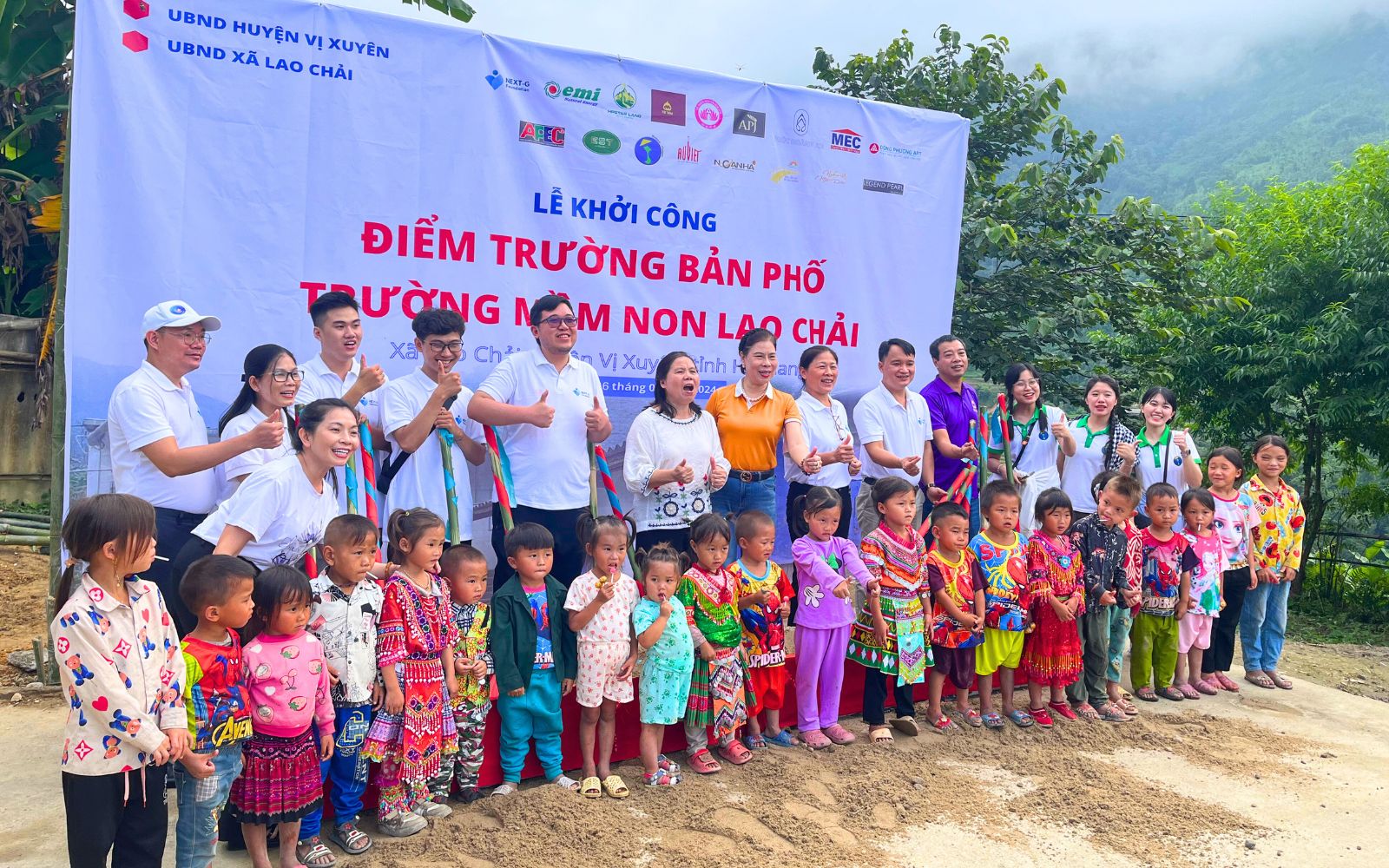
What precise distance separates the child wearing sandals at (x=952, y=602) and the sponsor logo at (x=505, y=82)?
104 inches

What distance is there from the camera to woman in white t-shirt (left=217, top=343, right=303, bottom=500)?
337cm

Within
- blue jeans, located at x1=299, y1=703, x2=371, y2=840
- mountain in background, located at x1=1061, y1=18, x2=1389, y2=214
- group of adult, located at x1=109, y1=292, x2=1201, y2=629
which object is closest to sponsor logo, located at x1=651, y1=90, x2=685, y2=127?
group of adult, located at x1=109, y1=292, x2=1201, y2=629

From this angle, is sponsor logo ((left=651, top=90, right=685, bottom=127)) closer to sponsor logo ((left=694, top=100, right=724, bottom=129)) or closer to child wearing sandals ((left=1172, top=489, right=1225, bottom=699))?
sponsor logo ((left=694, top=100, right=724, bottom=129))

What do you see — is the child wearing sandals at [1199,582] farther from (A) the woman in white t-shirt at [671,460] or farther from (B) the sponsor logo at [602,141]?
(B) the sponsor logo at [602,141]

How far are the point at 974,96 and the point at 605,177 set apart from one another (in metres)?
3.85

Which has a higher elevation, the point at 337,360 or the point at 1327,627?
the point at 337,360

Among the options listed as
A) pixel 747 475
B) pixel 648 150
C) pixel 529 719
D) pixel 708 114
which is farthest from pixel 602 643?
pixel 708 114

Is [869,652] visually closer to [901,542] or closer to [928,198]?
[901,542]

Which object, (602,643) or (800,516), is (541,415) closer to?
(602,643)

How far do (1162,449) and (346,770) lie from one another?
13.9 feet

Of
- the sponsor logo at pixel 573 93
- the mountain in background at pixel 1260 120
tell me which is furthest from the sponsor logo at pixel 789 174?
the mountain in background at pixel 1260 120

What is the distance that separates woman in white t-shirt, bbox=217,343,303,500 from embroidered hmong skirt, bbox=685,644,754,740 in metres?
1.70

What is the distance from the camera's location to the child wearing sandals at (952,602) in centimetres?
446

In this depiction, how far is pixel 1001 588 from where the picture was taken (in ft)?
14.9
